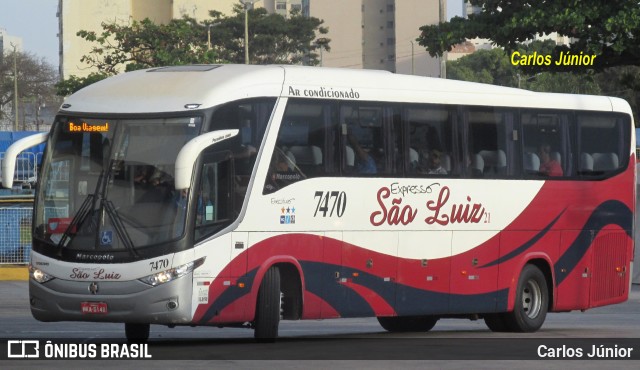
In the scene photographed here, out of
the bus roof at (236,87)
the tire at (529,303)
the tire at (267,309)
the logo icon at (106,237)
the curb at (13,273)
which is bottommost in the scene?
the curb at (13,273)

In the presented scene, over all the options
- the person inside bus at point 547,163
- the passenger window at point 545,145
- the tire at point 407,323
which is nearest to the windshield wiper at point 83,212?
the tire at point 407,323

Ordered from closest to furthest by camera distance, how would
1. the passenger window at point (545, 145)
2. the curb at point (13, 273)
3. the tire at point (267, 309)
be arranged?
the tire at point (267, 309)
the passenger window at point (545, 145)
the curb at point (13, 273)

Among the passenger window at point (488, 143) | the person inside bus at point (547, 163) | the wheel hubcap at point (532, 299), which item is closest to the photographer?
the passenger window at point (488, 143)

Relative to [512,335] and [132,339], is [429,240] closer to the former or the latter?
[512,335]

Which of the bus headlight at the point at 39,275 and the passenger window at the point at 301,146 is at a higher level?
the passenger window at the point at 301,146

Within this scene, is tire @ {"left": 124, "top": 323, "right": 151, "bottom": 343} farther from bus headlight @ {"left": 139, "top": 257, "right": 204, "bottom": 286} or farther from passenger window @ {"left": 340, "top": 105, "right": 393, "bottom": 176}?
passenger window @ {"left": 340, "top": 105, "right": 393, "bottom": 176}

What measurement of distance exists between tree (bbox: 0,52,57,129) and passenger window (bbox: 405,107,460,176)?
114 meters

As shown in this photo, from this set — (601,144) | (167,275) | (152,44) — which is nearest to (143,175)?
(167,275)

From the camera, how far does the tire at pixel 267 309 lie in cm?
1642

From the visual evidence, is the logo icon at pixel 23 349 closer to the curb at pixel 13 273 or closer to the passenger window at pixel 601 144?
the passenger window at pixel 601 144

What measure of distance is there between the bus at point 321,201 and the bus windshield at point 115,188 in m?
0.02

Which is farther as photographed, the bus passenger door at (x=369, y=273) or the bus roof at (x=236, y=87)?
the bus passenger door at (x=369, y=273)

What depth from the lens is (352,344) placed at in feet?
55.8

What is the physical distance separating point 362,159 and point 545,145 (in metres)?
3.85
